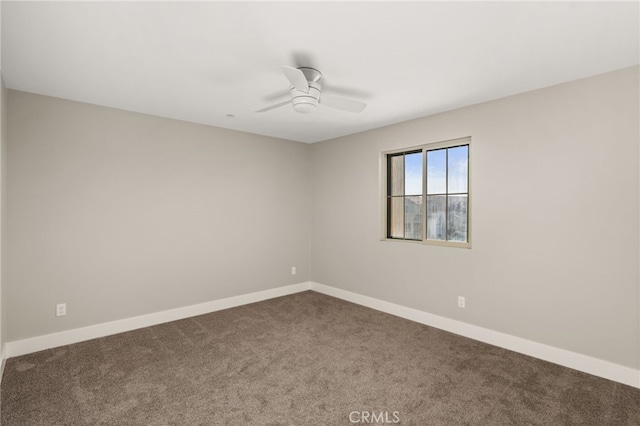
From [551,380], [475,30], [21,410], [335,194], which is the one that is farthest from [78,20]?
[551,380]

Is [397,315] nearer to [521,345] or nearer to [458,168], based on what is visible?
[521,345]

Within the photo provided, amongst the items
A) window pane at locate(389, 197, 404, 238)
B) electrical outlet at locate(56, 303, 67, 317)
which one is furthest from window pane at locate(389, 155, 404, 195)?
electrical outlet at locate(56, 303, 67, 317)

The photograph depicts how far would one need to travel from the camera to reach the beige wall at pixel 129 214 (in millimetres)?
3057

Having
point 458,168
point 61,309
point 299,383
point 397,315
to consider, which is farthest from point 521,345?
point 61,309

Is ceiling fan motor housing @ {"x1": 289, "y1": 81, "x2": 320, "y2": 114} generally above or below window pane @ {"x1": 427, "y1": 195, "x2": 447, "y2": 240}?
above

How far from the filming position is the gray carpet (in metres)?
2.12

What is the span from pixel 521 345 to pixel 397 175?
92.9 inches

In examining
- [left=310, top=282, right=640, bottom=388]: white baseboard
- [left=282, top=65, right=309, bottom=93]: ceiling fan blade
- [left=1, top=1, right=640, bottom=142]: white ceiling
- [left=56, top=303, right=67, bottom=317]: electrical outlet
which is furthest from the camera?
[left=56, top=303, right=67, bottom=317]: electrical outlet

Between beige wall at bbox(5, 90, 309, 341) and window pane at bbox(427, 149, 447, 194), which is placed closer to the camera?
beige wall at bbox(5, 90, 309, 341)

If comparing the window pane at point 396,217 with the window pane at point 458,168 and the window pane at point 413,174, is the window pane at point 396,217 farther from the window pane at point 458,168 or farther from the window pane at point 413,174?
the window pane at point 458,168

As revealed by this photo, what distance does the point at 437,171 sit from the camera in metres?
3.88

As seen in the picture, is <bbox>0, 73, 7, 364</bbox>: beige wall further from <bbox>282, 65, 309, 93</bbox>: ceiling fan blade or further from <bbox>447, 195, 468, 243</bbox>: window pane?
<bbox>447, 195, 468, 243</bbox>: window pane

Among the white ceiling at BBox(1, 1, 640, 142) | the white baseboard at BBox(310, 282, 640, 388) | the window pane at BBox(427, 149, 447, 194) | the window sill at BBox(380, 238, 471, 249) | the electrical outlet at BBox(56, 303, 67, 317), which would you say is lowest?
the white baseboard at BBox(310, 282, 640, 388)

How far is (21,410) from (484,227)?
13.4 feet
